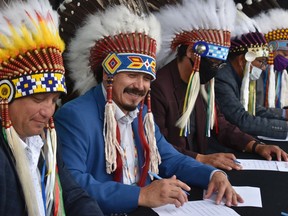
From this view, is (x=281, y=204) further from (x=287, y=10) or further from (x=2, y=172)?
(x=287, y=10)

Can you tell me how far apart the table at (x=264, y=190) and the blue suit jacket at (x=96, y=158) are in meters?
0.08

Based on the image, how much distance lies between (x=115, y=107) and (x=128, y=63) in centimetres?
20

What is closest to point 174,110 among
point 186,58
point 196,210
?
point 186,58

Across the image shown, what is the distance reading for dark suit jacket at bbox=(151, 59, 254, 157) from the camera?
2432mm

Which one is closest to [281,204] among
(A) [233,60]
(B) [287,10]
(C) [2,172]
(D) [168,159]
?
(D) [168,159]

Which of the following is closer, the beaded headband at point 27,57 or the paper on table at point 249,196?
the beaded headband at point 27,57

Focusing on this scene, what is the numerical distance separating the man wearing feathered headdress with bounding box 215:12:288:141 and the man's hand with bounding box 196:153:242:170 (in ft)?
2.66

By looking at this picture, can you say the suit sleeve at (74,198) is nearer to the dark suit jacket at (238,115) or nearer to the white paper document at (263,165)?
the white paper document at (263,165)

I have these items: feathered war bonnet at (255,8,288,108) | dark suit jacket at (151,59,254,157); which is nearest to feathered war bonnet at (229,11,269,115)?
feathered war bonnet at (255,8,288,108)

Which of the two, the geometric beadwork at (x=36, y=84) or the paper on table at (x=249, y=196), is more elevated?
the geometric beadwork at (x=36, y=84)

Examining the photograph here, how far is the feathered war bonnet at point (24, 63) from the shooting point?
1.37m

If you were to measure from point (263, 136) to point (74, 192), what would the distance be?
1794 mm

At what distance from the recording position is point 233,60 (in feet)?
10.7

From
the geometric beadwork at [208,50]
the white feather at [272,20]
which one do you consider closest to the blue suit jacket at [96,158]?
the geometric beadwork at [208,50]
